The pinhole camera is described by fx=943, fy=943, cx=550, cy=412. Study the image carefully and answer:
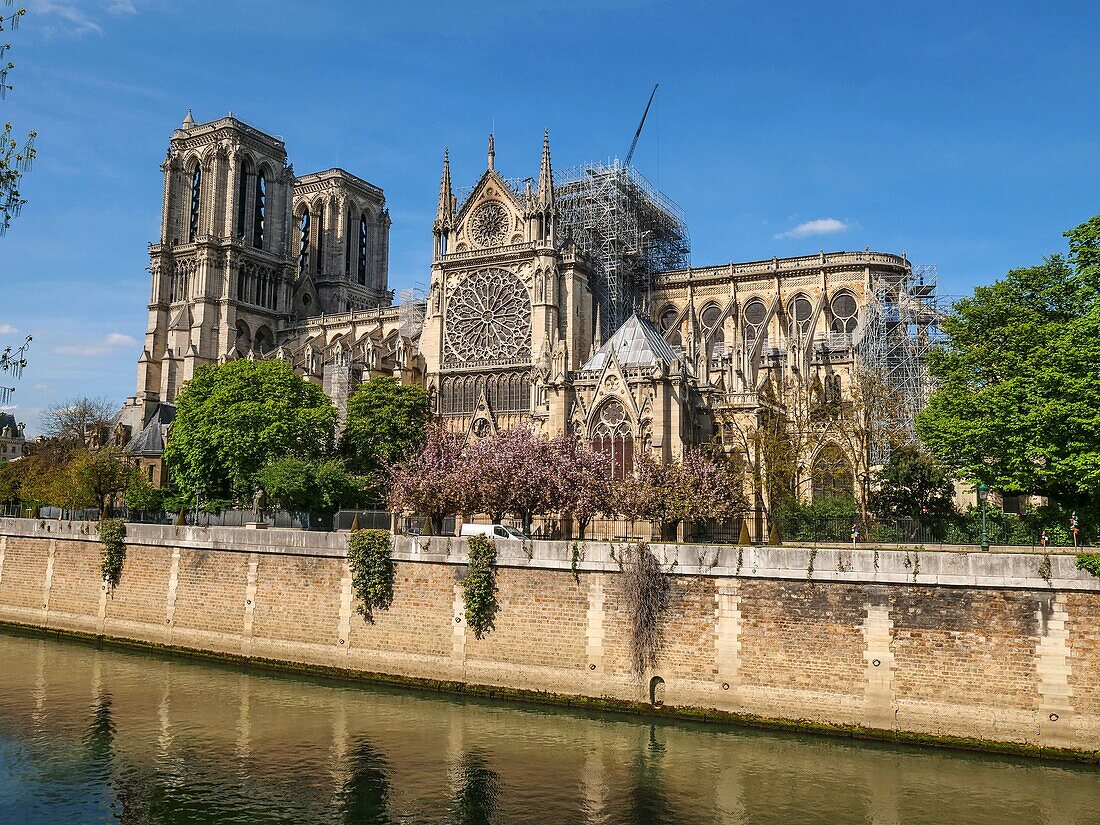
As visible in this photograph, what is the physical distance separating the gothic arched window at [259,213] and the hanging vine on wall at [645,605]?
2686 inches

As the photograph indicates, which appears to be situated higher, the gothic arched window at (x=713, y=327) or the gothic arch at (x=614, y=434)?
the gothic arched window at (x=713, y=327)

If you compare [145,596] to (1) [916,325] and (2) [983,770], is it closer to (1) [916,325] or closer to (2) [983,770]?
(2) [983,770]

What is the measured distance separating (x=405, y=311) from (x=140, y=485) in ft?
90.7

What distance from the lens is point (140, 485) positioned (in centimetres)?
5300

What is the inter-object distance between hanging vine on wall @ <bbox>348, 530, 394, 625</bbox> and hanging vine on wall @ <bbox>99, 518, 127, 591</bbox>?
1178cm

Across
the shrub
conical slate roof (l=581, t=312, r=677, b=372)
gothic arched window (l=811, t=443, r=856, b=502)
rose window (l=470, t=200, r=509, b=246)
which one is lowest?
the shrub

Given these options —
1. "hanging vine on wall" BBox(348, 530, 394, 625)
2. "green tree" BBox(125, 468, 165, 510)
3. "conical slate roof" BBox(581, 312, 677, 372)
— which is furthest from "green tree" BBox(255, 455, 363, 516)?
"hanging vine on wall" BBox(348, 530, 394, 625)

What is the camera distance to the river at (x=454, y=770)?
17.8 meters

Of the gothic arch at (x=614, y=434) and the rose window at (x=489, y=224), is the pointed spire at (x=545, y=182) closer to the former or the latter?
the rose window at (x=489, y=224)

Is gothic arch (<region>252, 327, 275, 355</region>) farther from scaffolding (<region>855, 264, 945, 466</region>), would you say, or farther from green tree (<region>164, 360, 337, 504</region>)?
scaffolding (<region>855, 264, 945, 466</region>)

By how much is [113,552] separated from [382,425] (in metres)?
19.9

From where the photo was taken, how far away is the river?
1784 centimetres

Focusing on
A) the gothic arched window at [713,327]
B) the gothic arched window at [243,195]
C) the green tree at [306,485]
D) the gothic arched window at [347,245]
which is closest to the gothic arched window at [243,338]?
the gothic arched window at [243,195]

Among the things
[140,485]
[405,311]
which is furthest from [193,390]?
[405,311]
